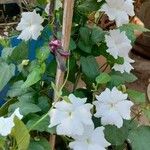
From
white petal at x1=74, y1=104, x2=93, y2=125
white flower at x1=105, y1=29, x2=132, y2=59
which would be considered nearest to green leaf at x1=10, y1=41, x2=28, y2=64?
white flower at x1=105, y1=29, x2=132, y2=59

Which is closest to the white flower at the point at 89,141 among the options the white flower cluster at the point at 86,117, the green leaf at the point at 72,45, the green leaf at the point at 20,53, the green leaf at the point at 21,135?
the white flower cluster at the point at 86,117

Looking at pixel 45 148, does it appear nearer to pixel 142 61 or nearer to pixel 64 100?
pixel 64 100

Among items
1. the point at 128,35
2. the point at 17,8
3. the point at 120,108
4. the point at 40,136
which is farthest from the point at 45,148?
the point at 17,8

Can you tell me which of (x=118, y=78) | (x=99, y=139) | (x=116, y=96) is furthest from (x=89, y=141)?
(x=118, y=78)

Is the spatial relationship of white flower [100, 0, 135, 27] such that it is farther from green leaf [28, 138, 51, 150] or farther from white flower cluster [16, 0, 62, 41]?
green leaf [28, 138, 51, 150]

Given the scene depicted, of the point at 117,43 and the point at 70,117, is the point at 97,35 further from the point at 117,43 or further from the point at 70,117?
the point at 70,117
